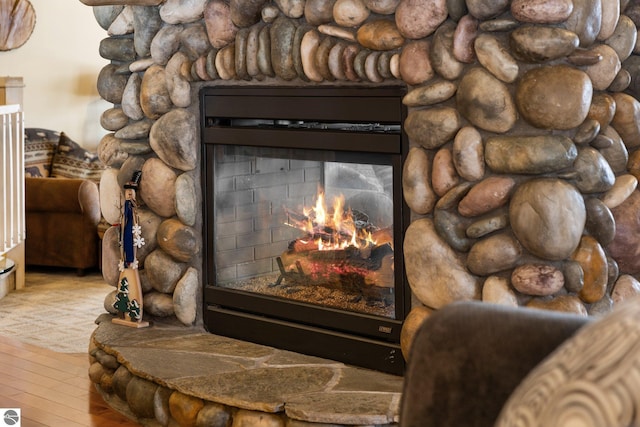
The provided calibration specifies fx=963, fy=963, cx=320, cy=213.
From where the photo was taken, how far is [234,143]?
368cm

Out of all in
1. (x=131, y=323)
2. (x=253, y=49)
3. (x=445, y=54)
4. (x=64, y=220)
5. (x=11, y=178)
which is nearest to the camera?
(x=445, y=54)

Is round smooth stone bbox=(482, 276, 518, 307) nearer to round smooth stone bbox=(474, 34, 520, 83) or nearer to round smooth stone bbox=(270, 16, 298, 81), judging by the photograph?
round smooth stone bbox=(474, 34, 520, 83)

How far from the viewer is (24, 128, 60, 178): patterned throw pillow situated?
653cm

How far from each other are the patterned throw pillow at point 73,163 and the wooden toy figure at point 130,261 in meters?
2.81

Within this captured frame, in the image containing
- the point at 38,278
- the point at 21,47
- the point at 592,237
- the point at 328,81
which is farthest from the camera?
the point at 21,47

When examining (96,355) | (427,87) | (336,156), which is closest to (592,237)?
(427,87)

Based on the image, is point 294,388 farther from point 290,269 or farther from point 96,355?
point 96,355

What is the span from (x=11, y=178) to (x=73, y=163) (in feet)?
4.14

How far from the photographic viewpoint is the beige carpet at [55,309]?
4.57 m

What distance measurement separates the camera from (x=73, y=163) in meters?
6.67

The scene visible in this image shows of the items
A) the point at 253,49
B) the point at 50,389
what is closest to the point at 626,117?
the point at 253,49

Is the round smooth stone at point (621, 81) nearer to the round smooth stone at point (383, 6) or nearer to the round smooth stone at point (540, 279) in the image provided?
the round smooth stone at point (540, 279)

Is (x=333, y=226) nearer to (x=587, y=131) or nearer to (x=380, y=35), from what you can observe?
(x=380, y=35)

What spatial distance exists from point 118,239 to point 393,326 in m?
1.40
